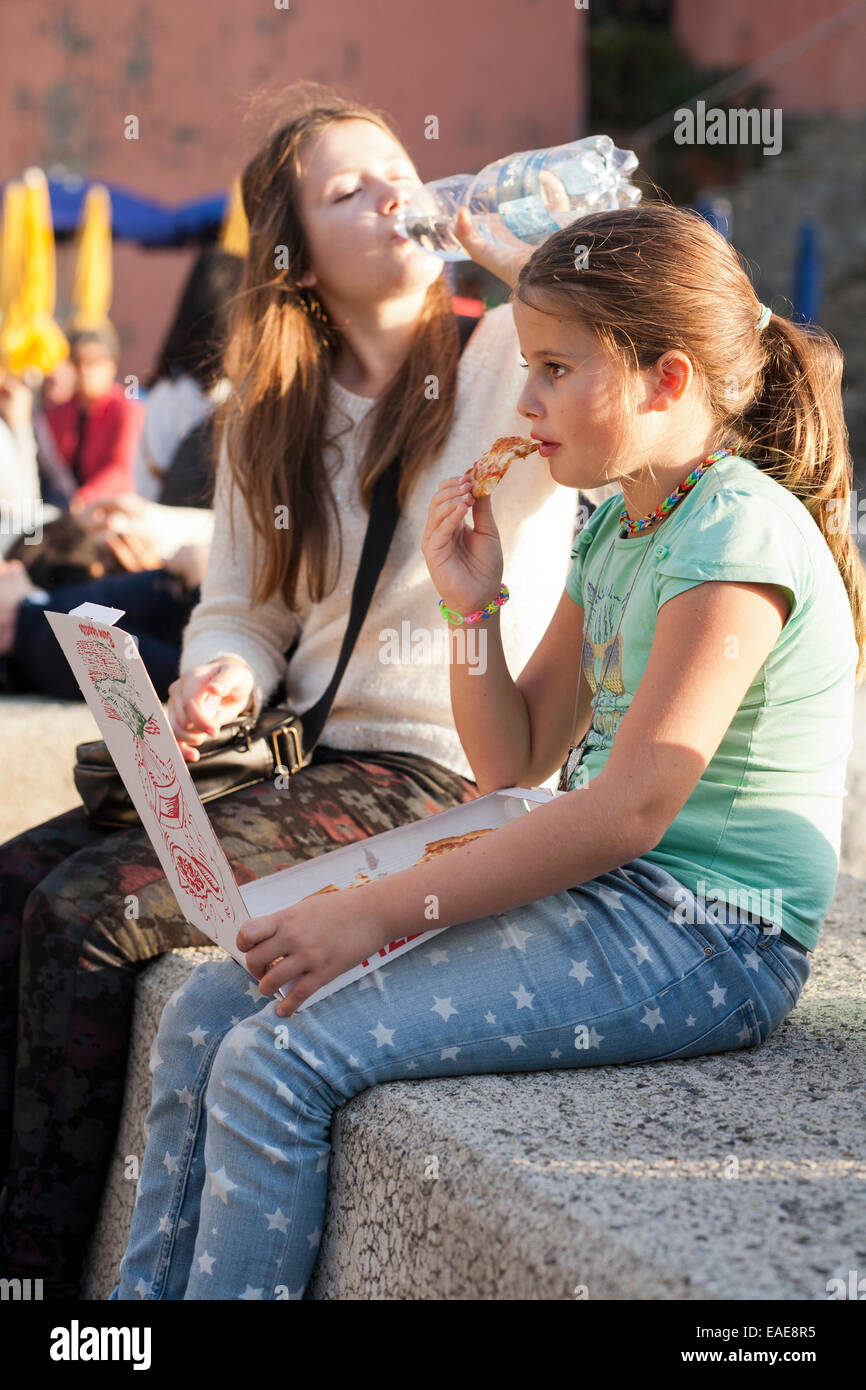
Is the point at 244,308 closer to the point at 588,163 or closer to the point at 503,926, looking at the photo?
the point at 588,163

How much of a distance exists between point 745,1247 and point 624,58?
18086 mm

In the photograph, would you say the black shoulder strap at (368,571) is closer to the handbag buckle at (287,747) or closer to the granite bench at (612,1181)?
→ the handbag buckle at (287,747)

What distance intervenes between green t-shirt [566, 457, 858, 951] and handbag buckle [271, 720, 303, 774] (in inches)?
31.3

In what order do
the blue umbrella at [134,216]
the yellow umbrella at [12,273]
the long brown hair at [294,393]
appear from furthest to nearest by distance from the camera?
the blue umbrella at [134,216] → the yellow umbrella at [12,273] → the long brown hair at [294,393]

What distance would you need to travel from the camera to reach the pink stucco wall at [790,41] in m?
15.7

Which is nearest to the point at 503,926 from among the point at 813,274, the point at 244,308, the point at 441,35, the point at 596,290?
the point at 596,290

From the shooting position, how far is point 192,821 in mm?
1636

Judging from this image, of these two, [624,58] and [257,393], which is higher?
[624,58]

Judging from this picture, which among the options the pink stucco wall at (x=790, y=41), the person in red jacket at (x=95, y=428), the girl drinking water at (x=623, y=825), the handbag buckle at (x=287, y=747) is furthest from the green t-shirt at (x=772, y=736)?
the pink stucco wall at (x=790, y=41)

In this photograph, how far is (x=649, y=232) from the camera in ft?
5.70

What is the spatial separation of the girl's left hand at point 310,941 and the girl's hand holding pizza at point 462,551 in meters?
0.52

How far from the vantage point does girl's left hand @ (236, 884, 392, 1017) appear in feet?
5.09

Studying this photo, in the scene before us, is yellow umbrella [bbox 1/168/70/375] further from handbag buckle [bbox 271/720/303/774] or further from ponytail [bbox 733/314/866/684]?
ponytail [bbox 733/314/866/684]

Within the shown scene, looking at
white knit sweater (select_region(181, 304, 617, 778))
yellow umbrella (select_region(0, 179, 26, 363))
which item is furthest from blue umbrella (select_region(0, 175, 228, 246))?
white knit sweater (select_region(181, 304, 617, 778))
